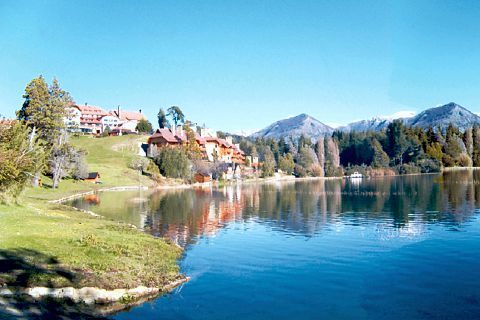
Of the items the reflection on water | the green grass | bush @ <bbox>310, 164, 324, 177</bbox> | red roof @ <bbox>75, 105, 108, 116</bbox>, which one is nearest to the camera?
the reflection on water

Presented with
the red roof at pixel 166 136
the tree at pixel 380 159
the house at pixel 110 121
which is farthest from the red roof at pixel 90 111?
the tree at pixel 380 159

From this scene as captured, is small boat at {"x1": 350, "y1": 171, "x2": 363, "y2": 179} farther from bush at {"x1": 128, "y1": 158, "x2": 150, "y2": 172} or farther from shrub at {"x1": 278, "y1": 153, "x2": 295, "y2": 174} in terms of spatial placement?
bush at {"x1": 128, "y1": 158, "x2": 150, "y2": 172}

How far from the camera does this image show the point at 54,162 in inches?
3305

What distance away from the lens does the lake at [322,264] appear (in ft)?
66.4

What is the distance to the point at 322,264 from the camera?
93.8 feet

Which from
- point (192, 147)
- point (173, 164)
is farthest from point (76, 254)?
point (192, 147)

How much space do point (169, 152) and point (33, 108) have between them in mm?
52230

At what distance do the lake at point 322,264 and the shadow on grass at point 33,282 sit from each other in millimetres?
2418

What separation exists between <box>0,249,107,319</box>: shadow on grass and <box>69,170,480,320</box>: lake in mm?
2418

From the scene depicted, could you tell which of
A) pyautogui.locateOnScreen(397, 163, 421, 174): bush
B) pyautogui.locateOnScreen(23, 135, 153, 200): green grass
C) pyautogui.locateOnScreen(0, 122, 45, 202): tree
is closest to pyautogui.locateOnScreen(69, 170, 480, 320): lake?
pyautogui.locateOnScreen(0, 122, 45, 202): tree

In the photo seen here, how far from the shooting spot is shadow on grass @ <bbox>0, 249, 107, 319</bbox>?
16922mm

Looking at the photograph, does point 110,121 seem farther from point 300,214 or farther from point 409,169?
point 300,214

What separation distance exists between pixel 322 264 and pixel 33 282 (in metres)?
17.6

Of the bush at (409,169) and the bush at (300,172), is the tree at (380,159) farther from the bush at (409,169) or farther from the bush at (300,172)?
the bush at (300,172)
